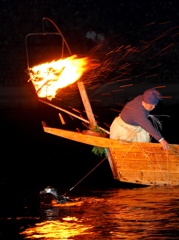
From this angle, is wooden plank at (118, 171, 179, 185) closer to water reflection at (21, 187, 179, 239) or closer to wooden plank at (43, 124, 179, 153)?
water reflection at (21, 187, 179, 239)

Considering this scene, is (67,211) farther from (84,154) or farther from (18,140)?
(18,140)

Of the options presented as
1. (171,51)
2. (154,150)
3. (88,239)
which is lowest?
(88,239)

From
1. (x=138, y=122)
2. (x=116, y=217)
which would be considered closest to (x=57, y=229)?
(x=116, y=217)

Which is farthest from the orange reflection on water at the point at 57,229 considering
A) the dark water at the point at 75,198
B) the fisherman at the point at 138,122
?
the fisherman at the point at 138,122

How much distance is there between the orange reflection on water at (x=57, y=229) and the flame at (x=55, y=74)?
312 centimetres

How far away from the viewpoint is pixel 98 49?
32.3m

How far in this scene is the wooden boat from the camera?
50.0ft

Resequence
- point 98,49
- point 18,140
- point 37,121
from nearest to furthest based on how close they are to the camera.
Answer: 1. point 18,140
2. point 37,121
3. point 98,49

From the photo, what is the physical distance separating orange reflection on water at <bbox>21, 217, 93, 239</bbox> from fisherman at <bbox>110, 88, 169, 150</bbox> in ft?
6.96

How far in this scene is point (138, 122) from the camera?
1483 cm

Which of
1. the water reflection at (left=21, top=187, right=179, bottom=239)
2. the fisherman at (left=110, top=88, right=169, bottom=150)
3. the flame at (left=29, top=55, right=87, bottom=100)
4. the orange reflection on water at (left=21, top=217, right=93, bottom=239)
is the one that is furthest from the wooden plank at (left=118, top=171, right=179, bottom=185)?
the orange reflection on water at (left=21, top=217, right=93, bottom=239)

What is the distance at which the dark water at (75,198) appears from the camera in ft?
42.2

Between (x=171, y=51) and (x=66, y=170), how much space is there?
16.0 m

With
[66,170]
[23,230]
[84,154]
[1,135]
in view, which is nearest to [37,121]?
[1,135]
